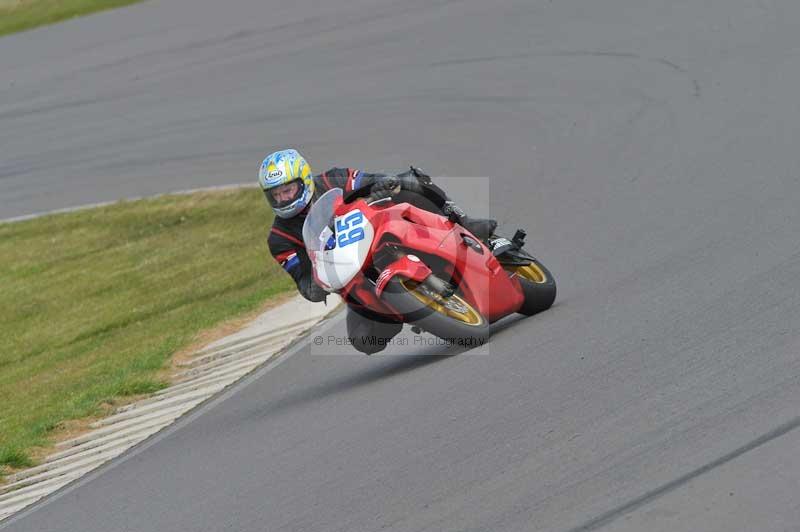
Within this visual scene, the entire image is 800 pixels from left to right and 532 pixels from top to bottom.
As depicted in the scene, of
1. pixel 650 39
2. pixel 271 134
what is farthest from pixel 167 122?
pixel 650 39

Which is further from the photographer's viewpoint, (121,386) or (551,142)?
(551,142)

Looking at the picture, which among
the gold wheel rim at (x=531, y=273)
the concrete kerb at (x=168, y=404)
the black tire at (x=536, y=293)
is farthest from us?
the gold wheel rim at (x=531, y=273)

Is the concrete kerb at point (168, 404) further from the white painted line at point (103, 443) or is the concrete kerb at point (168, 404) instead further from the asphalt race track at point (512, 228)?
the asphalt race track at point (512, 228)

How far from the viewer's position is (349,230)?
8305 mm

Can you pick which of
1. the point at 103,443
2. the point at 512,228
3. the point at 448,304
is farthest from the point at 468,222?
the point at 512,228

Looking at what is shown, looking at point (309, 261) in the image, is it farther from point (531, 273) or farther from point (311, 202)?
point (531, 273)

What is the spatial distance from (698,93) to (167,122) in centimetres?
825

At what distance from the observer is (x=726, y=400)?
6.06m

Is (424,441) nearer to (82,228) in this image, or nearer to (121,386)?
(121,386)

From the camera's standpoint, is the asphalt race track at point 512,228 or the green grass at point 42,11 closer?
the asphalt race track at point 512,228

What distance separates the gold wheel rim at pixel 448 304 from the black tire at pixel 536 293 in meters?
0.61

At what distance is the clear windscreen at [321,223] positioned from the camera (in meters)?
8.38

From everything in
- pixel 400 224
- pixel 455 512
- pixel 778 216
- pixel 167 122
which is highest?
pixel 167 122

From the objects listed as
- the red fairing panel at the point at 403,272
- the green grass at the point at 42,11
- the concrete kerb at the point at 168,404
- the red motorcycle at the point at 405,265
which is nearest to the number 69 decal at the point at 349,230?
the red motorcycle at the point at 405,265
